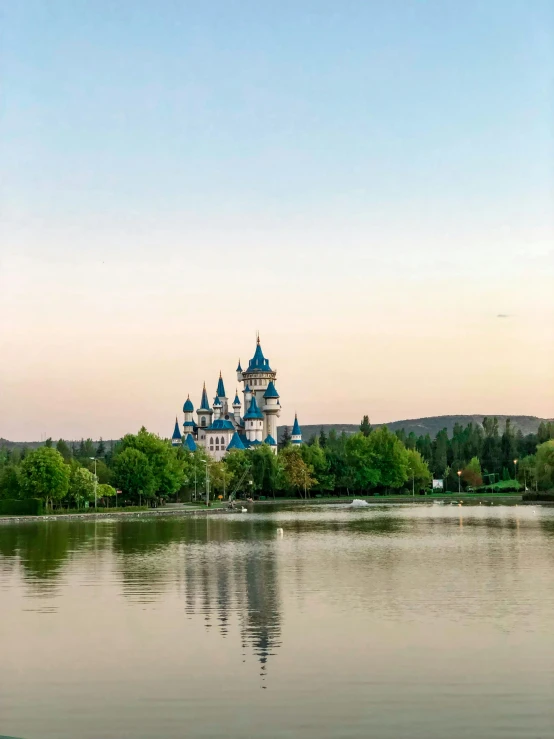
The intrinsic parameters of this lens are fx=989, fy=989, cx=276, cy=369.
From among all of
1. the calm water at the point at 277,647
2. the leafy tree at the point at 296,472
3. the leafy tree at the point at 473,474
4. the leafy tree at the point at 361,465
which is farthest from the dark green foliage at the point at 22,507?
the leafy tree at the point at 473,474

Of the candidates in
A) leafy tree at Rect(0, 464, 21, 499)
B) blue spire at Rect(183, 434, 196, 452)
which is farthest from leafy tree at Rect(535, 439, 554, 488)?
blue spire at Rect(183, 434, 196, 452)

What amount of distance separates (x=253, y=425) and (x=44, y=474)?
362 feet

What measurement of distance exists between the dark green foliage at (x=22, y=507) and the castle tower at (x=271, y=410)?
381 ft

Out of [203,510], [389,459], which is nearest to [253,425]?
[389,459]

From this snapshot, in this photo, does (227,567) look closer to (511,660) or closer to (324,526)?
(511,660)

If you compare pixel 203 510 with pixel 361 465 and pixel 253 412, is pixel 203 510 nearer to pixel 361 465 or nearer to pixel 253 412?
pixel 361 465

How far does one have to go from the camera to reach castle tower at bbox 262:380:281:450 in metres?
195

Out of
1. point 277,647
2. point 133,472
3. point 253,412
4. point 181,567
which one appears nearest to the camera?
point 277,647

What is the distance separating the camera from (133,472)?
98.8 metres

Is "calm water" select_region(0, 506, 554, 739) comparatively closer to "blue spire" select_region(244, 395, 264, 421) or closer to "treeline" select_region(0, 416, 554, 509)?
"treeline" select_region(0, 416, 554, 509)

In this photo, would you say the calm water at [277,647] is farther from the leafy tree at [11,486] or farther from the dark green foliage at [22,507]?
the leafy tree at [11,486]

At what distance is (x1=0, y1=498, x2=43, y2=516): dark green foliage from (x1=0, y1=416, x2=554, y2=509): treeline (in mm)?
3405

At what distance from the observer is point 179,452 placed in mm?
131250

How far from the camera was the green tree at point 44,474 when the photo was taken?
8312 centimetres
